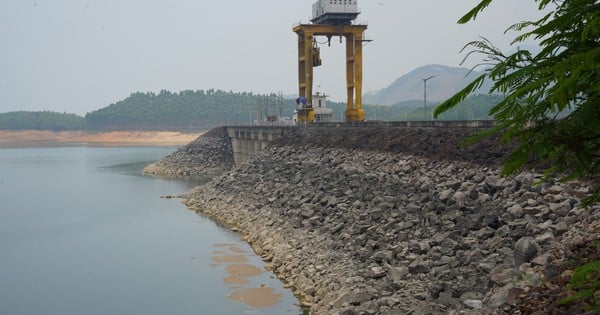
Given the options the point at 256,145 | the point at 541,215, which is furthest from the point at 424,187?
the point at 256,145

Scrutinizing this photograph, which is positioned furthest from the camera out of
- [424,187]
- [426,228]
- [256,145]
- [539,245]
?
[256,145]

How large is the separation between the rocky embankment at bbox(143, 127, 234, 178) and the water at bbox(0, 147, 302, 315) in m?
19.0

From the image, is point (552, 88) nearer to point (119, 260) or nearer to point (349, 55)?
point (119, 260)

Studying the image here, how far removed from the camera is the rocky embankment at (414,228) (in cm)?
1422

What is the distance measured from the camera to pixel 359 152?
33.9 m

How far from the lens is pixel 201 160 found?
71.6 m

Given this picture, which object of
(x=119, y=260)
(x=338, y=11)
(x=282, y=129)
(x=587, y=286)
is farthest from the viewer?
(x=338, y=11)

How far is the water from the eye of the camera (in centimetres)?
2061

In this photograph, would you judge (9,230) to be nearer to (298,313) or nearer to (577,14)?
(298,313)

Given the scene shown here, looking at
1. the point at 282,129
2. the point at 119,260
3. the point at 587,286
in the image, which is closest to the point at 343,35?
the point at 282,129

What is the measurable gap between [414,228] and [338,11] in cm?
3648

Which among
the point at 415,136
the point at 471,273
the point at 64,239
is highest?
the point at 415,136

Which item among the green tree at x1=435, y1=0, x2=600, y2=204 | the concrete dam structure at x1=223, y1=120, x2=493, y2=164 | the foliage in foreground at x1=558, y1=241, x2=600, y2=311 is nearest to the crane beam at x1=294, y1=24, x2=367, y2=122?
the concrete dam structure at x1=223, y1=120, x2=493, y2=164

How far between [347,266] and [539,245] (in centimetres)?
704
